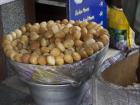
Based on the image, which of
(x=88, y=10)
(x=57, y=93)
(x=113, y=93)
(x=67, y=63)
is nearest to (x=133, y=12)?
(x=113, y=93)

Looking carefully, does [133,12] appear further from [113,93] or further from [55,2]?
[55,2]

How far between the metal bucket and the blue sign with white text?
864mm

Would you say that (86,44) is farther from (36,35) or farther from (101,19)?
Answer: (101,19)

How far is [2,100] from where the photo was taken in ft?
6.11

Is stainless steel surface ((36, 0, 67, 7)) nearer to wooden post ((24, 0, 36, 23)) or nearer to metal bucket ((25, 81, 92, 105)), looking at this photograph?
wooden post ((24, 0, 36, 23))

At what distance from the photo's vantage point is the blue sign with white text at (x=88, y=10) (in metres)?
2.30

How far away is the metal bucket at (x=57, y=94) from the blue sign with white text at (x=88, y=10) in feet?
2.84

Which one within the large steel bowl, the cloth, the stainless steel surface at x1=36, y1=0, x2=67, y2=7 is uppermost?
the cloth

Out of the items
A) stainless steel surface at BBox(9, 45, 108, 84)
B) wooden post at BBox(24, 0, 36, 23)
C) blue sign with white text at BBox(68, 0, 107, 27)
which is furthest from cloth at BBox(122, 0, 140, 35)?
wooden post at BBox(24, 0, 36, 23)

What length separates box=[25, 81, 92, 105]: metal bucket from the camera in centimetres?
142

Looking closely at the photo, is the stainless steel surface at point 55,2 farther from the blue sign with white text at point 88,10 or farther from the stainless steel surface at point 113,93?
the stainless steel surface at point 113,93

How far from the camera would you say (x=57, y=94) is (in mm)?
1453

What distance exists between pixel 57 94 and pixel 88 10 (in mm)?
1204

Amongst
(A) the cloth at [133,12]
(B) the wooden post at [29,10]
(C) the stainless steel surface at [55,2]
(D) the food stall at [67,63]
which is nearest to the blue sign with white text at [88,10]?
(C) the stainless steel surface at [55,2]
